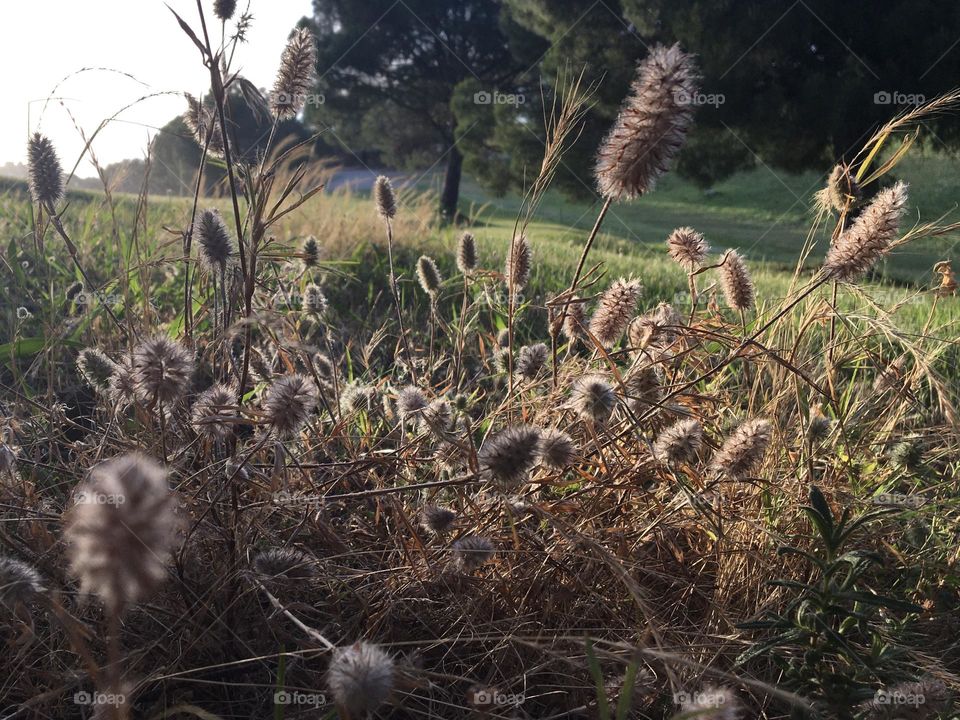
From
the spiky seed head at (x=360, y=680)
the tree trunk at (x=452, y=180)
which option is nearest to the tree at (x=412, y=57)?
the tree trunk at (x=452, y=180)

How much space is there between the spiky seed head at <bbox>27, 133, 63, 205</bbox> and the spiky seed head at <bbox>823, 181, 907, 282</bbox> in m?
1.90

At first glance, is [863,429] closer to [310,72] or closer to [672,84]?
[672,84]

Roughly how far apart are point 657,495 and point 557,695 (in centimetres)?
52

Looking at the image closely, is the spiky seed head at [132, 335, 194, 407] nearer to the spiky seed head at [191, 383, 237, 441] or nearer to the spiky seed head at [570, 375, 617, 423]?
the spiky seed head at [191, 383, 237, 441]

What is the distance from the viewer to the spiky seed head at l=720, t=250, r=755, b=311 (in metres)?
1.86

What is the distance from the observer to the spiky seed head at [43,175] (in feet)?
6.71

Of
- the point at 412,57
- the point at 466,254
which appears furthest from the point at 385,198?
the point at 412,57

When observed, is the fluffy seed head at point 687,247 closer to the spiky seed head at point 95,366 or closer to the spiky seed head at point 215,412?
the spiky seed head at point 215,412

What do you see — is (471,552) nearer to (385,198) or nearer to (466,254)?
(466,254)

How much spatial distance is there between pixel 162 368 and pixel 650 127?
3.14 ft

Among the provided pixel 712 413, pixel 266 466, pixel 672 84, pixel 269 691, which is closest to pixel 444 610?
pixel 269 691

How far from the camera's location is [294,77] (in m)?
1.70

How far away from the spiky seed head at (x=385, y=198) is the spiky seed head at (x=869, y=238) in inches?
53.7

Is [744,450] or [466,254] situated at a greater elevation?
[466,254]
